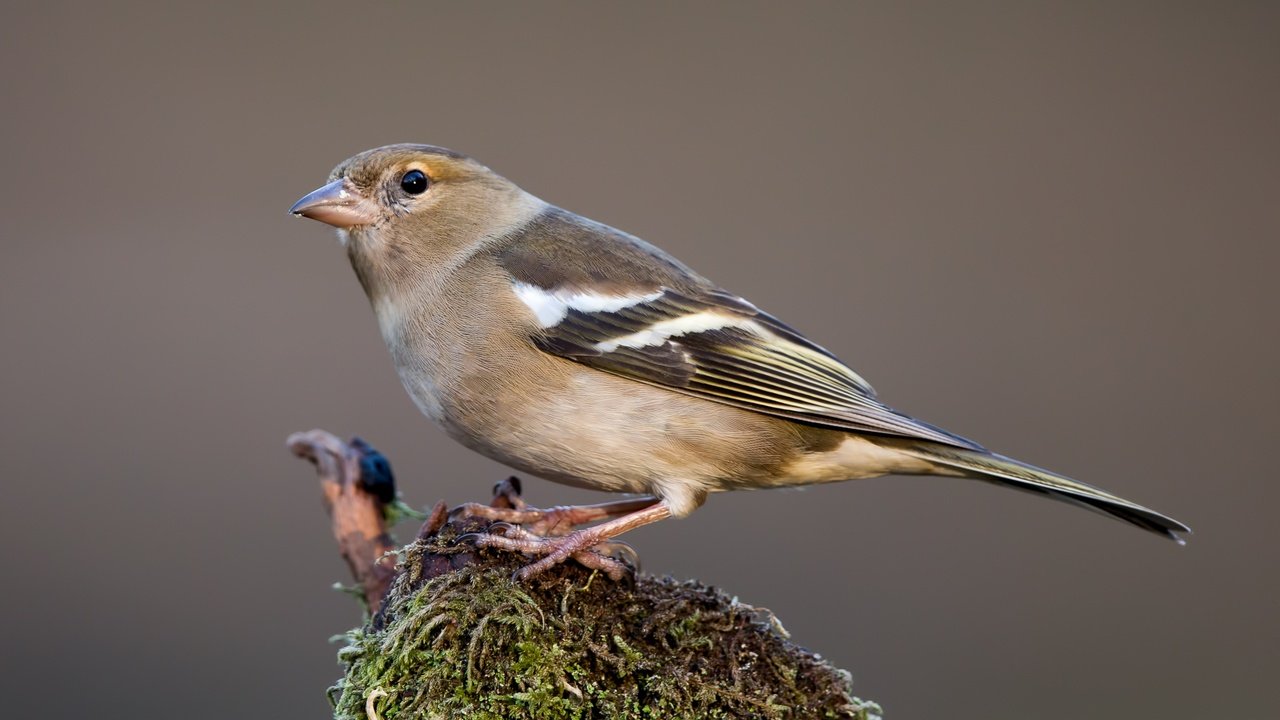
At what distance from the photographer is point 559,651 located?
2248mm

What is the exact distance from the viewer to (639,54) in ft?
24.5

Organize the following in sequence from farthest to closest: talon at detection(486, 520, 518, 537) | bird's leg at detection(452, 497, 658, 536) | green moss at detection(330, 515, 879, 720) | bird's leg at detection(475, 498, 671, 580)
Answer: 1. bird's leg at detection(452, 497, 658, 536)
2. talon at detection(486, 520, 518, 537)
3. bird's leg at detection(475, 498, 671, 580)
4. green moss at detection(330, 515, 879, 720)

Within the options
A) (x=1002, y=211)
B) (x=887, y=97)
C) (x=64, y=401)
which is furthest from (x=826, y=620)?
(x=64, y=401)

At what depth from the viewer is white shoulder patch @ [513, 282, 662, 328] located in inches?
121

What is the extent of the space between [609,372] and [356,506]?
99 centimetres

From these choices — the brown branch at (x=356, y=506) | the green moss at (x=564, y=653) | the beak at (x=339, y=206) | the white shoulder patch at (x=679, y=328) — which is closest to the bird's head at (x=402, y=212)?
the beak at (x=339, y=206)

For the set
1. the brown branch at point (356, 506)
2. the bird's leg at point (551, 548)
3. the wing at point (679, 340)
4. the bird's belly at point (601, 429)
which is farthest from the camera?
the brown branch at point (356, 506)

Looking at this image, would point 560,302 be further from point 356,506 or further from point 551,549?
point 356,506

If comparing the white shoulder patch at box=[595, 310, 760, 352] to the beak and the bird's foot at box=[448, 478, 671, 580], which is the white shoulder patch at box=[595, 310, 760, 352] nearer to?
the bird's foot at box=[448, 478, 671, 580]

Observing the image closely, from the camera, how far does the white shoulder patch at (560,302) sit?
3.07m

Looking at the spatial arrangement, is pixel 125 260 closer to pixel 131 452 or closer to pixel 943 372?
pixel 131 452

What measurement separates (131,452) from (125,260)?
4.31ft

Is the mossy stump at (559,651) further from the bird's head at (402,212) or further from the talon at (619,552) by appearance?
the bird's head at (402,212)

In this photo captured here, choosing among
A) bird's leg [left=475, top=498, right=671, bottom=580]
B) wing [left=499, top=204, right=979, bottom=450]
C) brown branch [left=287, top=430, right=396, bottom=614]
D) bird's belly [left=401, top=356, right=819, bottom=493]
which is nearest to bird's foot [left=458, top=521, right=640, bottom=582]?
bird's leg [left=475, top=498, right=671, bottom=580]
